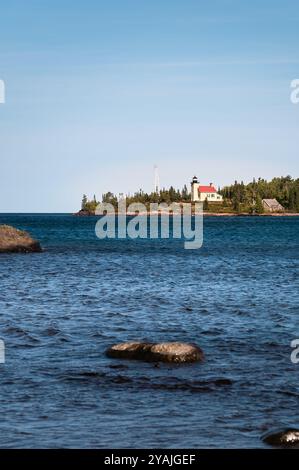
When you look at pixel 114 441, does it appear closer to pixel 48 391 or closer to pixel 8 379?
pixel 48 391

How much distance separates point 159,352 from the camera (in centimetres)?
2431

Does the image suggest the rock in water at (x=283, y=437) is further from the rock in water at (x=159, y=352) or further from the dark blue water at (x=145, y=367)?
the rock in water at (x=159, y=352)

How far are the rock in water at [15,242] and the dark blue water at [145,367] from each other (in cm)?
3016

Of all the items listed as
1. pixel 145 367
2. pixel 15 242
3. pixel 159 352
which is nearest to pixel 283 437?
pixel 145 367

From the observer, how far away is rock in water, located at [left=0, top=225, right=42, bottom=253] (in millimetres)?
83425

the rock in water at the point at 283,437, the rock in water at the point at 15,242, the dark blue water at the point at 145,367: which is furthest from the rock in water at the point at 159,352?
the rock in water at the point at 15,242

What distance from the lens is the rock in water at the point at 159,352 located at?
24.1m

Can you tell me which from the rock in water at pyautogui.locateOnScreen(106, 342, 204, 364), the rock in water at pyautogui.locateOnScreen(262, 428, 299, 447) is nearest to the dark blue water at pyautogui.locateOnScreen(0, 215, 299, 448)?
the rock in water at pyautogui.locateOnScreen(262, 428, 299, 447)

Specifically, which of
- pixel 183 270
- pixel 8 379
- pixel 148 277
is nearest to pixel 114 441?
pixel 8 379

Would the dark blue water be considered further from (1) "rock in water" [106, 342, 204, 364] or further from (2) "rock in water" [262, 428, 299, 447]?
(1) "rock in water" [106, 342, 204, 364]

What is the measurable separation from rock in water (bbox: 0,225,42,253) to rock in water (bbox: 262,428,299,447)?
68764 mm

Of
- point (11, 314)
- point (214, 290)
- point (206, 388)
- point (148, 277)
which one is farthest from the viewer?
point (148, 277)

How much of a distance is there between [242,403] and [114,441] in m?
4.64
